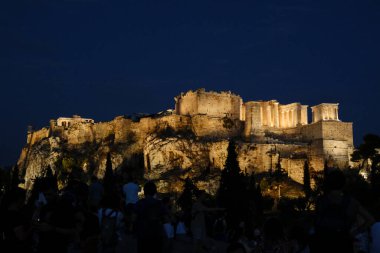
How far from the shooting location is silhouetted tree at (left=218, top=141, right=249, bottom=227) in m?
36.6

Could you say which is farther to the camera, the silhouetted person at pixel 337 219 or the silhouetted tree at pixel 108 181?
the silhouetted tree at pixel 108 181

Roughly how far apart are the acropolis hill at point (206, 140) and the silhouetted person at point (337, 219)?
52.6 metres

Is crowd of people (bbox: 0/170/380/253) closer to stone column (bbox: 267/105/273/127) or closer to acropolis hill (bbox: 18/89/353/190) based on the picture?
acropolis hill (bbox: 18/89/353/190)

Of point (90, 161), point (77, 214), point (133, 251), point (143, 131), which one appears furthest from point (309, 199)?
point (77, 214)

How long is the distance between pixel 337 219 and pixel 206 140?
58702 millimetres

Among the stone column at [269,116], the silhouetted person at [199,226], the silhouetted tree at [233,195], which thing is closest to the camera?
the silhouetted person at [199,226]

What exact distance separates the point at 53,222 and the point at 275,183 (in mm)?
53435

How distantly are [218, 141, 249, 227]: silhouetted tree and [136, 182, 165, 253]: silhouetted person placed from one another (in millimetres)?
26098

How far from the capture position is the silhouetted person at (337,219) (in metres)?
6.64

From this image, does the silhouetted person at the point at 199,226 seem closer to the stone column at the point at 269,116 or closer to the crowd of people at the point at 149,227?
the crowd of people at the point at 149,227

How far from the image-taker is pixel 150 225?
28.1ft

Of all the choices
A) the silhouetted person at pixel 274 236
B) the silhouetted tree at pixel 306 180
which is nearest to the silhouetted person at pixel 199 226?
the silhouetted person at pixel 274 236

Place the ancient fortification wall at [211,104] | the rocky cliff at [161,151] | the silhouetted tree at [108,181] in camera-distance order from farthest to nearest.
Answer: the ancient fortification wall at [211,104]
the rocky cliff at [161,151]
the silhouetted tree at [108,181]

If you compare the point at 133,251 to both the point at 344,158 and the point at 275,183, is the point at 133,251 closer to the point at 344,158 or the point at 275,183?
the point at 275,183
